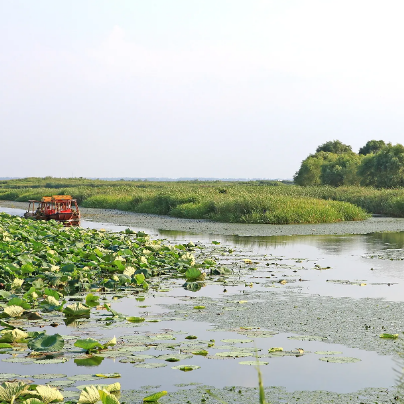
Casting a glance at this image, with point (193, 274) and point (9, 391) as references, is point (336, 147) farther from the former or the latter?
point (9, 391)

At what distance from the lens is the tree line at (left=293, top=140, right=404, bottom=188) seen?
151 feet

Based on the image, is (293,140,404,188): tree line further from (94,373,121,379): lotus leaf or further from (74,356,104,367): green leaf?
(94,373,121,379): lotus leaf

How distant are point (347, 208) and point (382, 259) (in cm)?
1507

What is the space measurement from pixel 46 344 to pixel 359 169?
4753cm

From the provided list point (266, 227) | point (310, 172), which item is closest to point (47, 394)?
point (266, 227)

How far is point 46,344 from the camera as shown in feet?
20.4

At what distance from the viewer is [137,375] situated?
5750 millimetres

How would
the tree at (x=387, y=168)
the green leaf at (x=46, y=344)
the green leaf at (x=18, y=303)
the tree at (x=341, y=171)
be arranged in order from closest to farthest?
the green leaf at (x=46, y=344), the green leaf at (x=18, y=303), the tree at (x=387, y=168), the tree at (x=341, y=171)

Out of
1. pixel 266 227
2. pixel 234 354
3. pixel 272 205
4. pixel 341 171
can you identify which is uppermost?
pixel 341 171

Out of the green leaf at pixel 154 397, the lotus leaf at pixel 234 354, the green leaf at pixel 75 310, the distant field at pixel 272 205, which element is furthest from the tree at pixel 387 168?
the green leaf at pixel 154 397

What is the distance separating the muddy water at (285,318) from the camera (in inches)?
226

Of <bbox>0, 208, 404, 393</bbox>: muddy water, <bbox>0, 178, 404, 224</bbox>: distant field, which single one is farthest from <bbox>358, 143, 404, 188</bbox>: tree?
<bbox>0, 208, 404, 393</bbox>: muddy water

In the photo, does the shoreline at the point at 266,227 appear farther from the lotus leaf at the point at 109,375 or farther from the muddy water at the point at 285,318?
the lotus leaf at the point at 109,375

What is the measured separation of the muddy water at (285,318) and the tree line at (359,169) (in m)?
31.4
